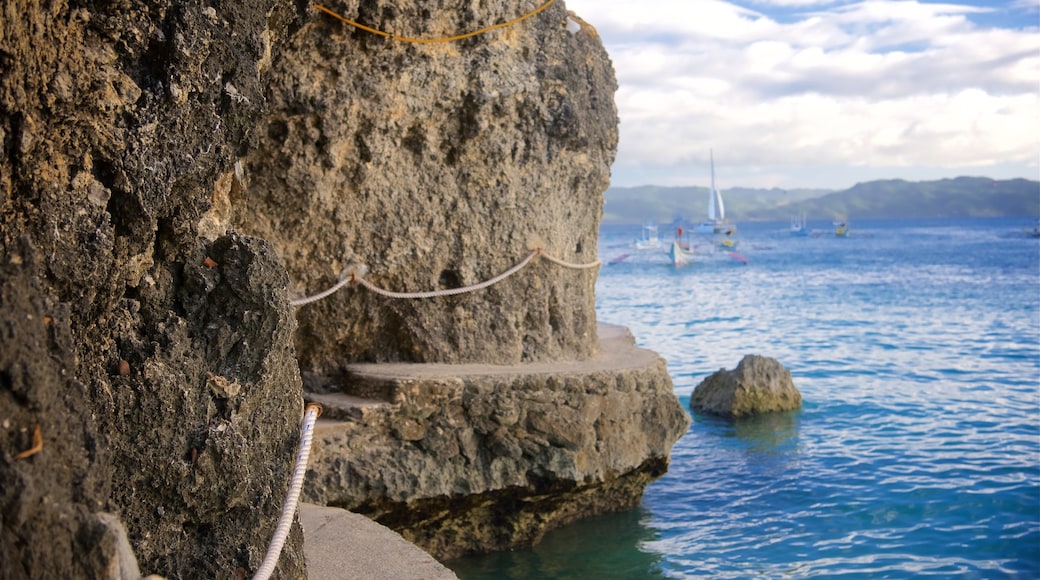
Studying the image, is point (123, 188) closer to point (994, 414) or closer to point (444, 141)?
point (444, 141)

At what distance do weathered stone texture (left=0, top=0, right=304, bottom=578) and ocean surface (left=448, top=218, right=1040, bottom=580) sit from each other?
13.7 feet

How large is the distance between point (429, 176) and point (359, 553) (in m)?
3.36

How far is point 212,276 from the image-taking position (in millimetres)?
3490

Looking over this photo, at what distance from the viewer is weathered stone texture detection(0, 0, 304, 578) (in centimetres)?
249

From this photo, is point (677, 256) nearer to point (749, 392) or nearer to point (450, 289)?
point (749, 392)

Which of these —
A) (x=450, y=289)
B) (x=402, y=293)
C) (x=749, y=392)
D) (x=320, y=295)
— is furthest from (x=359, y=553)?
(x=749, y=392)

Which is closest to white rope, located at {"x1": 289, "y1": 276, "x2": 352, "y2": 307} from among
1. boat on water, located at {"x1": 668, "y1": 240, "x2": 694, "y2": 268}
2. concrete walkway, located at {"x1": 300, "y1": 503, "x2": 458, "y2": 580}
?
concrete walkway, located at {"x1": 300, "y1": 503, "x2": 458, "y2": 580}

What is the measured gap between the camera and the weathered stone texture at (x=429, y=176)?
6641mm

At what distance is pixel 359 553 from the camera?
14.9ft

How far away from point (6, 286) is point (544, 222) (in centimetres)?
557

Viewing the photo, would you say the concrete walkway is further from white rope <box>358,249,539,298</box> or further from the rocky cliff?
white rope <box>358,249,539,298</box>

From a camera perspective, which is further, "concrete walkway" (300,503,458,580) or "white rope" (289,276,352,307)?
"white rope" (289,276,352,307)

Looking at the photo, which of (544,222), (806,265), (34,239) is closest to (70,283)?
(34,239)

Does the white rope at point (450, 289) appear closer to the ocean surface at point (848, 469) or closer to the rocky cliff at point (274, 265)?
the rocky cliff at point (274, 265)
